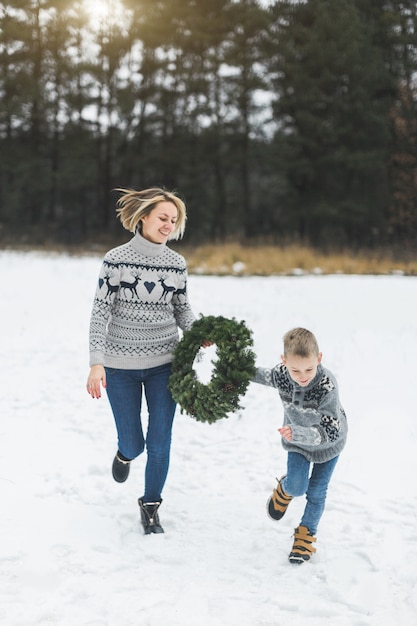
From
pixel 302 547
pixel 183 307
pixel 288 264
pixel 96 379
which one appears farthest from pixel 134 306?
pixel 288 264

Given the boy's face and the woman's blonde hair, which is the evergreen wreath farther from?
the woman's blonde hair

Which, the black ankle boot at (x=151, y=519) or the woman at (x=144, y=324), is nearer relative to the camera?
the woman at (x=144, y=324)

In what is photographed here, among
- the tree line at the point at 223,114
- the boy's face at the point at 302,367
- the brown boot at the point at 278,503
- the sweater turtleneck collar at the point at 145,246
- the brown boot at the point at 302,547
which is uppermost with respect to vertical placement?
the tree line at the point at 223,114

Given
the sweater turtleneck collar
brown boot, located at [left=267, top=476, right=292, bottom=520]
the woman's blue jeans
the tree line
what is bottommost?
brown boot, located at [left=267, top=476, right=292, bottom=520]

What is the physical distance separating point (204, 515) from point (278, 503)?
2.51ft

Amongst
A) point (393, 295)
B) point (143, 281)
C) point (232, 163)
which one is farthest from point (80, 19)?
point (143, 281)

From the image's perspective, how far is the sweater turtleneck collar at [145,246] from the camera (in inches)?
152

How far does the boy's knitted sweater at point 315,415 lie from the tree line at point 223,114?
23.4 m

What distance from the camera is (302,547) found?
3.69m

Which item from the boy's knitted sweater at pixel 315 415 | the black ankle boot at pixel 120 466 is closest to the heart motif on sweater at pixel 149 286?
the boy's knitted sweater at pixel 315 415

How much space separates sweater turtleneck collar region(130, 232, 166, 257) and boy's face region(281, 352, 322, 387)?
106 centimetres

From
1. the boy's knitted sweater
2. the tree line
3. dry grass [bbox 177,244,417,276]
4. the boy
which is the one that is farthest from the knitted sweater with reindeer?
the tree line

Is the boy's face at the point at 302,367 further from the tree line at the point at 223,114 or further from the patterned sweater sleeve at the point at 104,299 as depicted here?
the tree line at the point at 223,114

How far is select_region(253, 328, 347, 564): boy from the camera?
11.1 feet
